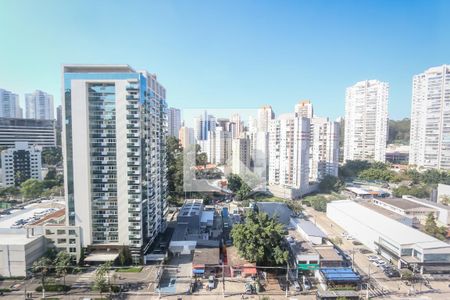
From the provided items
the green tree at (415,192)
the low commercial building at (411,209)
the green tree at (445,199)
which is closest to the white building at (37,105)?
the low commercial building at (411,209)

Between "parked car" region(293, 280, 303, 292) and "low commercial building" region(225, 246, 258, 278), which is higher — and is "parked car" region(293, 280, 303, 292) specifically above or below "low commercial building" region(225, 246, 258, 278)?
below

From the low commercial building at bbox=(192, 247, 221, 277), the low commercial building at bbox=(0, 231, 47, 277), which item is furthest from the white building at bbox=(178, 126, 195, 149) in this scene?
the low commercial building at bbox=(0, 231, 47, 277)

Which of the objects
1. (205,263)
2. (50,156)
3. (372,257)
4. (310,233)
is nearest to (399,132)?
(372,257)

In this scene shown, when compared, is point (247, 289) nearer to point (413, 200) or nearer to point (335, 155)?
point (413, 200)

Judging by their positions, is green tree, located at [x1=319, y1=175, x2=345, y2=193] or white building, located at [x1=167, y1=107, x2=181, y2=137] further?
white building, located at [x1=167, y1=107, x2=181, y2=137]

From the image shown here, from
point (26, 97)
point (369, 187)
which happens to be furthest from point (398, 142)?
point (26, 97)

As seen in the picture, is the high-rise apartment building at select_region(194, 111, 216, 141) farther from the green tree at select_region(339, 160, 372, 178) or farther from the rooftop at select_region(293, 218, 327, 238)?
the green tree at select_region(339, 160, 372, 178)

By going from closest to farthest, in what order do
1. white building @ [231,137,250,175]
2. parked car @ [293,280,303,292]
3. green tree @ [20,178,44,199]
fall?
parked car @ [293,280,303,292] → green tree @ [20,178,44,199] → white building @ [231,137,250,175]
